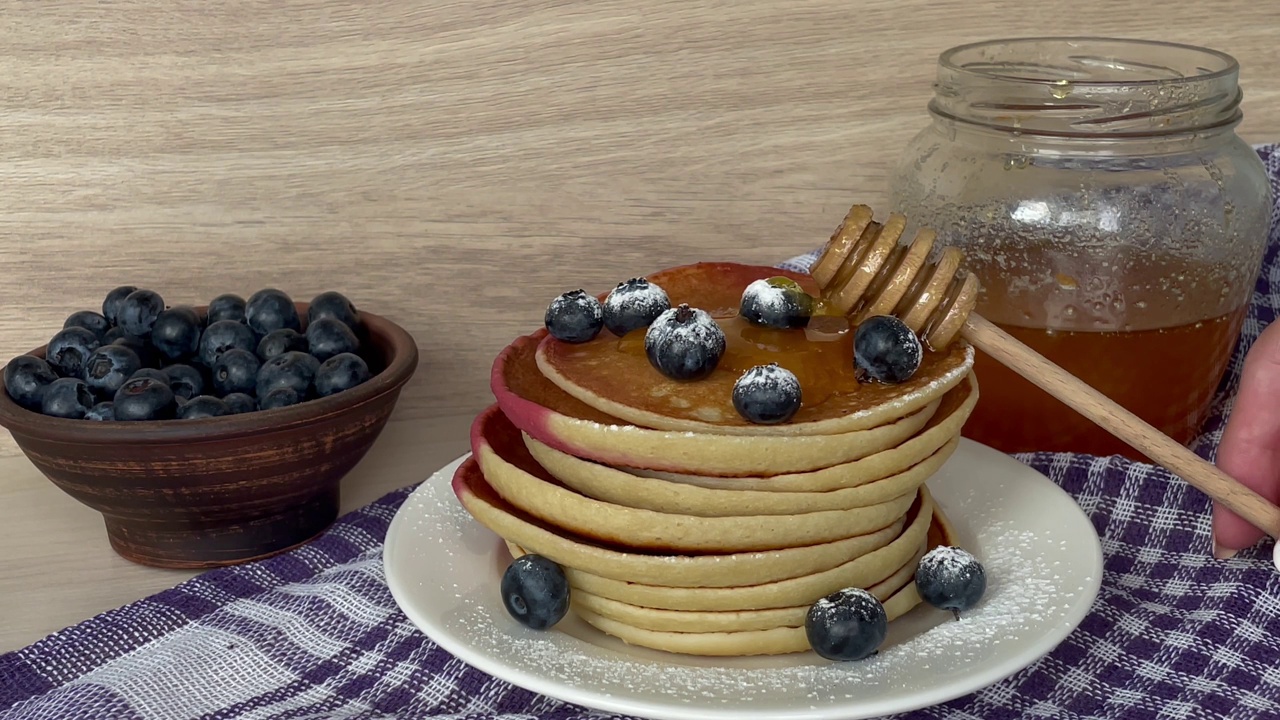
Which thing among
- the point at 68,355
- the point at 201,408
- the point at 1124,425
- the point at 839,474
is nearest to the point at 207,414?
the point at 201,408

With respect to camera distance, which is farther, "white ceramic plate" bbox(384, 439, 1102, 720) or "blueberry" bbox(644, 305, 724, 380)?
"blueberry" bbox(644, 305, 724, 380)

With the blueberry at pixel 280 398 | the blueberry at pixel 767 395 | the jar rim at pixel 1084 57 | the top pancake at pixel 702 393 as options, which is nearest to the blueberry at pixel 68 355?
the blueberry at pixel 280 398

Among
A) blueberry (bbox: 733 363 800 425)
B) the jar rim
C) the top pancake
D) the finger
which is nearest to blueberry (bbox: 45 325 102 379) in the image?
the top pancake

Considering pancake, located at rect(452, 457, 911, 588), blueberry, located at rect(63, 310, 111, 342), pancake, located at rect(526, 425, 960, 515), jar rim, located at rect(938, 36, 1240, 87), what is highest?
jar rim, located at rect(938, 36, 1240, 87)

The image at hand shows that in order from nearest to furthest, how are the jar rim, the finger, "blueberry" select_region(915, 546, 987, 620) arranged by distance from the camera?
"blueberry" select_region(915, 546, 987, 620) → the finger → the jar rim

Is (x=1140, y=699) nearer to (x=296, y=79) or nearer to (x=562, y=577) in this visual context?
(x=562, y=577)

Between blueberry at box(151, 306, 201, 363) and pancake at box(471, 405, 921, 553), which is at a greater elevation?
blueberry at box(151, 306, 201, 363)

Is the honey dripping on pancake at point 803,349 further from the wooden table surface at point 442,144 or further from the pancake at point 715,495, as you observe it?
the wooden table surface at point 442,144

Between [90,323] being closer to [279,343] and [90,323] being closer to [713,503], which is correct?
[279,343]

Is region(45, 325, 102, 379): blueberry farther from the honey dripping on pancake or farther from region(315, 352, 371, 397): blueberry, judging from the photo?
the honey dripping on pancake
